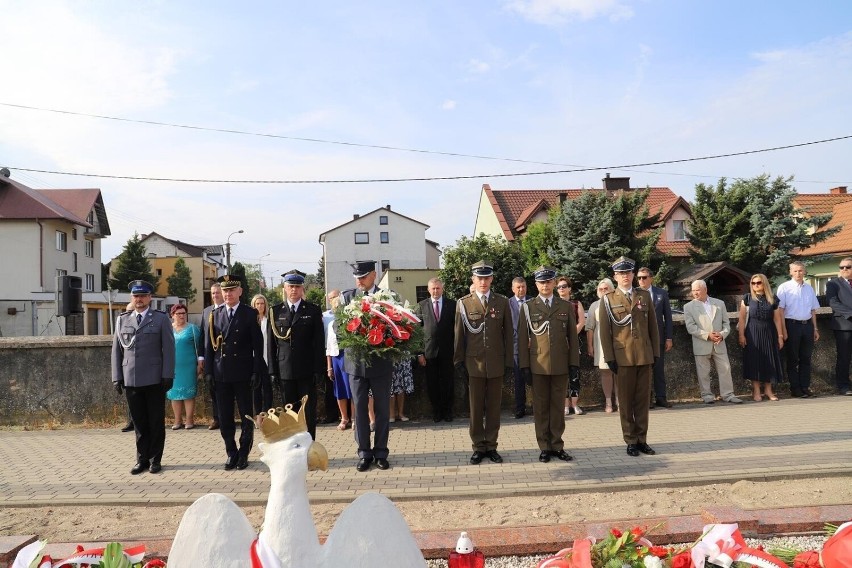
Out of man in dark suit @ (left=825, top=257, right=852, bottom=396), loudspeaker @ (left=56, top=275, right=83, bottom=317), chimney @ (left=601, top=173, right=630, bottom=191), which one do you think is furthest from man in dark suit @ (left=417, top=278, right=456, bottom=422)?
chimney @ (left=601, top=173, right=630, bottom=191)

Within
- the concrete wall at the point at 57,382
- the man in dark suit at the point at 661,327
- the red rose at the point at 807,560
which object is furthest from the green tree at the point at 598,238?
the red rose at the point at 807,560

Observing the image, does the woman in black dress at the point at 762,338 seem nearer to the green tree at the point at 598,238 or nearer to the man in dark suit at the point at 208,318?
the man in dark suit at the point at 208,318

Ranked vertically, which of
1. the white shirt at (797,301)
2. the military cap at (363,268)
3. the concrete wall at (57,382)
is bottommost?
the concrete wall at (57,382)

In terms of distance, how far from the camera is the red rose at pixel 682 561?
10.1 feet

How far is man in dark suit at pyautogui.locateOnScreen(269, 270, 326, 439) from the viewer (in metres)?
6.68

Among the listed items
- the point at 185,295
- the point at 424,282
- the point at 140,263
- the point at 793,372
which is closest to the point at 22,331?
the point at 424,282

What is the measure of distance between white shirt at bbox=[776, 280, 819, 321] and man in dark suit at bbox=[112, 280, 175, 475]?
859cm

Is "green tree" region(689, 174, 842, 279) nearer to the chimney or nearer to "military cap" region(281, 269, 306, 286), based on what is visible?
the chimney

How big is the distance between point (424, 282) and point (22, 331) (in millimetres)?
21876

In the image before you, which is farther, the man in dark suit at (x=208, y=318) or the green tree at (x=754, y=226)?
the green tree at (x=754, y=226)

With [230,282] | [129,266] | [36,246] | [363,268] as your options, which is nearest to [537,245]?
[363,268]

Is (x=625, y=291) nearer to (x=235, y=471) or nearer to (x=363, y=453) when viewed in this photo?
(x=363, y=453)

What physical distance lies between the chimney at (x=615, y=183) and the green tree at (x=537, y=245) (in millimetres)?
8786

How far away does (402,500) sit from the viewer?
513cm
